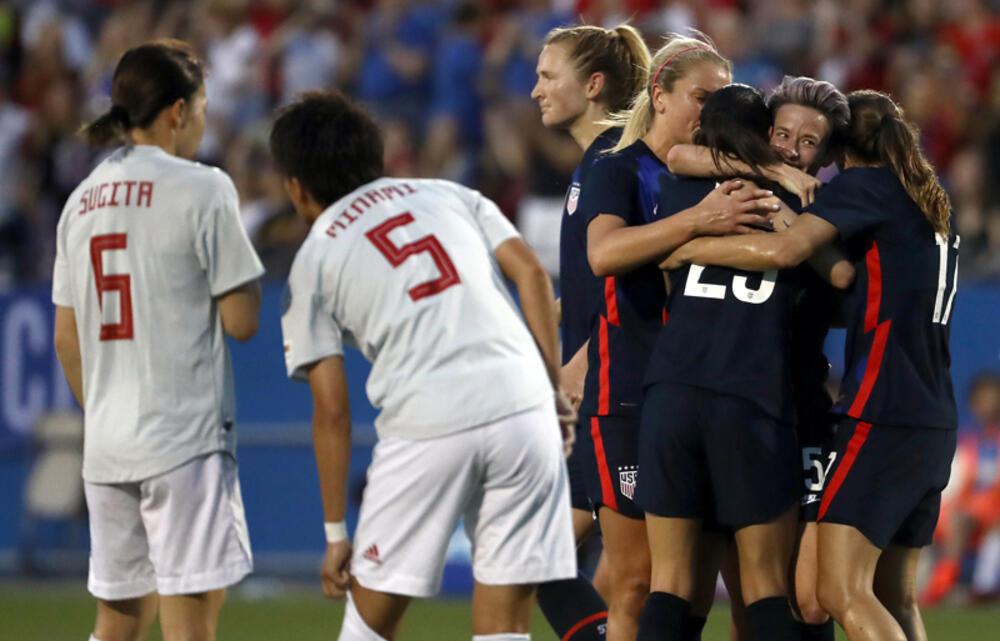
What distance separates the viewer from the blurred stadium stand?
1083 cm

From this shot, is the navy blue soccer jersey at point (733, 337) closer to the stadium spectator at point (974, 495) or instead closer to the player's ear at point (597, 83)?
the player's ear at point (597, 83)

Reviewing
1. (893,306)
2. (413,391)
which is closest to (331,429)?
(413,391)

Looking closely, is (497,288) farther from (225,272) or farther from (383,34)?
(383,34)

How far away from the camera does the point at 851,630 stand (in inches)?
187

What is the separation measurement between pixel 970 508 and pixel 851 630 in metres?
5.70

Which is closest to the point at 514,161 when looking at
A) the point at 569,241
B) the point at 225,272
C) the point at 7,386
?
the point at 7,386

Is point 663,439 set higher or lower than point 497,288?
lower

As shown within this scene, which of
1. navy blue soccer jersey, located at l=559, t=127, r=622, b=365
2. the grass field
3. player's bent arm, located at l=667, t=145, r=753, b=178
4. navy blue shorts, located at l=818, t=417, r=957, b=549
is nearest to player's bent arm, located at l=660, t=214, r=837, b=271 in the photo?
player's bent arm, located at l=667, t=145, r=753, b=178

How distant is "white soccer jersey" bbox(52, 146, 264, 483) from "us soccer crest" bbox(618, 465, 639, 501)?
4.33ft

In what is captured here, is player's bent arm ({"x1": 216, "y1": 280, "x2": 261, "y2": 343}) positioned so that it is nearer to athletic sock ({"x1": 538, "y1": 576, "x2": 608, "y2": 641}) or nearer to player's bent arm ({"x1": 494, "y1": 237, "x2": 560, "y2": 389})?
player's bent arm ({"x1": 494, "y1": 237, "x2": 560, "y2": 389})

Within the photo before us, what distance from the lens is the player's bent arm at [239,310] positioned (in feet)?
16.2

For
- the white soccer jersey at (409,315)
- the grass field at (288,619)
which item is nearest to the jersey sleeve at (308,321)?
the white soccer jersey at (409,315)

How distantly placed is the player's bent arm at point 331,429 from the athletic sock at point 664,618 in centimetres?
101

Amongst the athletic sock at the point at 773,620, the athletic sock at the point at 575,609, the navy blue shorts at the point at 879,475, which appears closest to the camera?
the athletic sock at the point at 773,620
